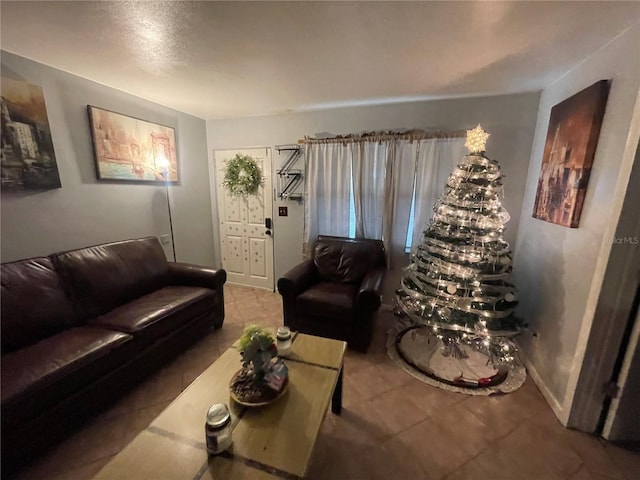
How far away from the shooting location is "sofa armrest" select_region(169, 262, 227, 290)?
8.64 ft

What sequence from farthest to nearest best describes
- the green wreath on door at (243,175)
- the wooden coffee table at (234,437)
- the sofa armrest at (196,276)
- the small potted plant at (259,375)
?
the green wreath on door at (243,175), the sofa armrest at (196,276), the small potted plant at (259,375), the wooden coffee table at (234,437)

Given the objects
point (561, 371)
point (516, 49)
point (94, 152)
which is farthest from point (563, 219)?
point (94, 152)

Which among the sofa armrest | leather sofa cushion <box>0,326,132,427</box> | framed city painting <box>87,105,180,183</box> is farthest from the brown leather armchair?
framed city painting <box>87,105,180,183</box>

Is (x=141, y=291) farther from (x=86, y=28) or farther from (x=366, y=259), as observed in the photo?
(x=366, y=259)

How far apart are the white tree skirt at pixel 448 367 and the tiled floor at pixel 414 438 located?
71 mm

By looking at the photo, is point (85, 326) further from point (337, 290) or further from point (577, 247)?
point (577, 247)

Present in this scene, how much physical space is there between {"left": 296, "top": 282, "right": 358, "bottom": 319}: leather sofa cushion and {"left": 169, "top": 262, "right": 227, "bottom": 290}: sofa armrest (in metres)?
0.85

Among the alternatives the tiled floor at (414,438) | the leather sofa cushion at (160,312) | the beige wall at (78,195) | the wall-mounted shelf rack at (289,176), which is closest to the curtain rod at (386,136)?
the wall-mounted shelf rack at (289,176)

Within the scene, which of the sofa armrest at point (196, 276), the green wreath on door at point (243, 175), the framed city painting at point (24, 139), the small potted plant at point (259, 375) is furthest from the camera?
the green wreath on door at point (243, 175)

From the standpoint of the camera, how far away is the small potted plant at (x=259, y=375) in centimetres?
128

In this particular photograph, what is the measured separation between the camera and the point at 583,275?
163 cm

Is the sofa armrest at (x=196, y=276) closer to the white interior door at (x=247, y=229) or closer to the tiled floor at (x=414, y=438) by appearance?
the tiled floor at (x=414, y=438)

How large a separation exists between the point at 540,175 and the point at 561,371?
1554mm

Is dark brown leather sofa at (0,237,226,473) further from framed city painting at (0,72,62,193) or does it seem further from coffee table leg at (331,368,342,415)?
coffee table leg at (331,368,342,415)
